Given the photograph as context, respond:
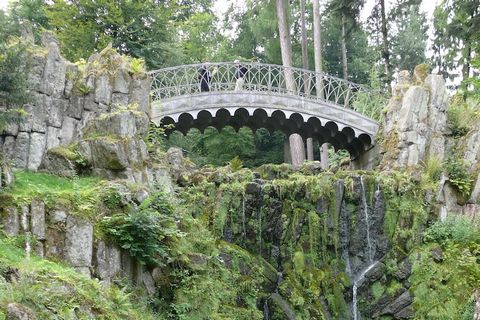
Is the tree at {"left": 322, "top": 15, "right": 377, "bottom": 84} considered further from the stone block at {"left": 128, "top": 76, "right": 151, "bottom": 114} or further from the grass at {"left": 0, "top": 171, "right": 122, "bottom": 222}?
the grass at {"left": 0, "top": 171, "right": 122, "bottom": 222}

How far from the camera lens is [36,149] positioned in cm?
1121

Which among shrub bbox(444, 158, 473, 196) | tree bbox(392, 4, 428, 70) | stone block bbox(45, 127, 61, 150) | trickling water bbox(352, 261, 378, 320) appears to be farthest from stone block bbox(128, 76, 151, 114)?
tree bbox(392, 4, 428, 70)

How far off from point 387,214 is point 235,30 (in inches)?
750

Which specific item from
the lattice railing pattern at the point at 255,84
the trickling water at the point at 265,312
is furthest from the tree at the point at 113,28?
the trickling water at the point at 265,312

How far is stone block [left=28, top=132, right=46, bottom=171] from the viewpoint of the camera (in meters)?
10.9

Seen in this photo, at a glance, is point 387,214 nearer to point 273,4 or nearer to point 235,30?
point 273,4

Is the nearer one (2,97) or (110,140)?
(2,97)

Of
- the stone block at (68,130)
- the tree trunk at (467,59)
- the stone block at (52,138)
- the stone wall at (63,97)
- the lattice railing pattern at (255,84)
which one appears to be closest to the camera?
the stone wall at (63,97)

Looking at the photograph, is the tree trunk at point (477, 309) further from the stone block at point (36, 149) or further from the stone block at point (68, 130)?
the stone block at point (36, 149)

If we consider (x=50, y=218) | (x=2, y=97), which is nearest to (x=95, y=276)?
(x=50, y=218)

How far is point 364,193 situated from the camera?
15.3 metres

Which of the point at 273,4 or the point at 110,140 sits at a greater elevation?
A: the point at 273,4

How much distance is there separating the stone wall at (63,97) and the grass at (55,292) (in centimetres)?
373

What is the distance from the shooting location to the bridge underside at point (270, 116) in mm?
18250
